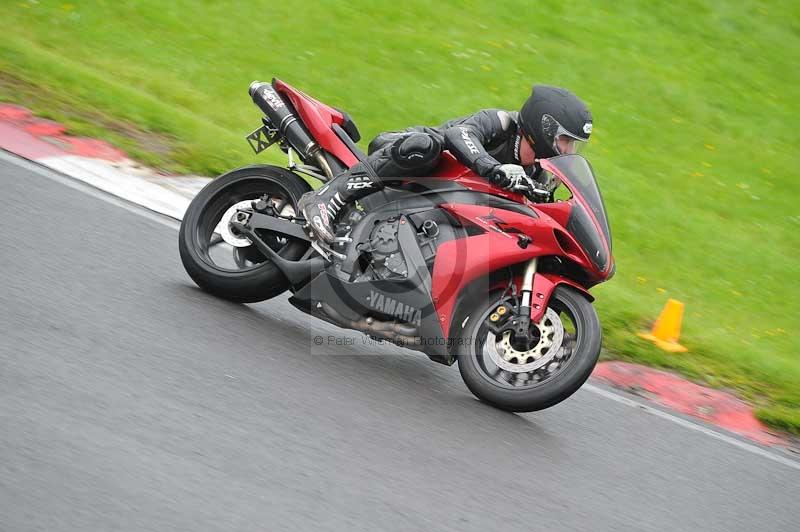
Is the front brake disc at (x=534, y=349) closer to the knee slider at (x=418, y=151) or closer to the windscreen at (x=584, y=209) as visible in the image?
the windscreen at (x=584, y=209)

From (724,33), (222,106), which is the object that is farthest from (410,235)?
(724,33)

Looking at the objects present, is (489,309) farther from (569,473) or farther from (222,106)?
(222,106)

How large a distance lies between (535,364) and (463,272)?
61 centimetres

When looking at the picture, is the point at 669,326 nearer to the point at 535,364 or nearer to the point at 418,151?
the point at 535,364

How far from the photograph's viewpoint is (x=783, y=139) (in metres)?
13.6

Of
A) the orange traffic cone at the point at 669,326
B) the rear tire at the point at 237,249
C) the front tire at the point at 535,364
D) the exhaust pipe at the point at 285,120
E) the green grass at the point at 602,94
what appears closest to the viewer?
the front tire at the point at 535,364

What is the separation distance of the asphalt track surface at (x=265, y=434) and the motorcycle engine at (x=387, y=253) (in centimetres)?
55

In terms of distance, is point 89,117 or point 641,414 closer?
point 641,414

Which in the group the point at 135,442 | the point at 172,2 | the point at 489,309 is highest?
the point at 172,2

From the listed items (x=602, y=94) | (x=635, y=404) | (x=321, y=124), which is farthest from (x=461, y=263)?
(x=602, y=94)

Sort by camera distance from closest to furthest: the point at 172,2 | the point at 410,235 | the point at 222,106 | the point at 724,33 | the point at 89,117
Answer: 1. the point at 410,235
2. the point at 89,117
3. the point at 222,106
4. the point at 172,2
5. the point at 724,33

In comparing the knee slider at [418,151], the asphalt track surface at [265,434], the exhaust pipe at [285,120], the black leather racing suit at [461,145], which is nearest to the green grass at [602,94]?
the asphalt track surface at [265,434]

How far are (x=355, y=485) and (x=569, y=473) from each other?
124 cm

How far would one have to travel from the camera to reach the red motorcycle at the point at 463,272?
5227mm
